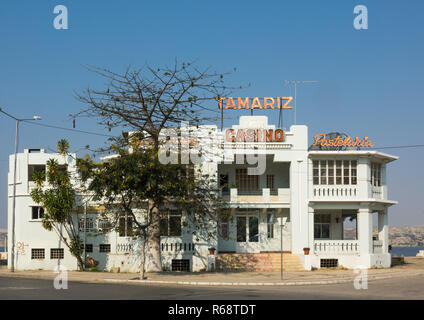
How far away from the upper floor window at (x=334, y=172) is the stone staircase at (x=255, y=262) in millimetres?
5029

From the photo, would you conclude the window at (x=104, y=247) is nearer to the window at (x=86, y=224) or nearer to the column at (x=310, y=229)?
the window at (x=86, y=224)

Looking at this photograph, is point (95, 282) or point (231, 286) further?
point (95, 282)

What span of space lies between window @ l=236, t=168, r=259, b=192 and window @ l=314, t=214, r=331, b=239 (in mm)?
4655

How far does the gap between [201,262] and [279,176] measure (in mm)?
8783

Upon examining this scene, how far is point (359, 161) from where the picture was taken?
120 feet

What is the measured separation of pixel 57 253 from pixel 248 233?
12065mm

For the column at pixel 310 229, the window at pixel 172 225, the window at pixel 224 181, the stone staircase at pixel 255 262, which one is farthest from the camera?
the window at pixel 224 181

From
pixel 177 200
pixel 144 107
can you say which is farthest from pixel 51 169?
pixel 177 200

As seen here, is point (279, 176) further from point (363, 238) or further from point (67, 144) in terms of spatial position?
point (67, 144)

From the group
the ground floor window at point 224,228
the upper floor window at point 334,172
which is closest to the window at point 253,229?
the ground floor window at point 224,228

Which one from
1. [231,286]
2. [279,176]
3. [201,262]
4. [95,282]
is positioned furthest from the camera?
[279,176]

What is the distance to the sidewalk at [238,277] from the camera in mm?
28062

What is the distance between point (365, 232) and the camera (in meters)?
36.3

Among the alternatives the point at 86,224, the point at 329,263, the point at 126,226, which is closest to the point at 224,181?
the point at 329,263
